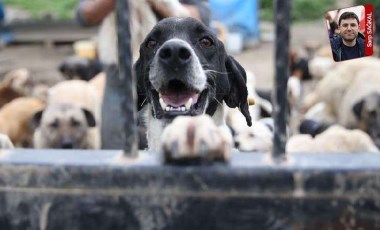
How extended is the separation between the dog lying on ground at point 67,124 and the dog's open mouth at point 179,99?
362cm

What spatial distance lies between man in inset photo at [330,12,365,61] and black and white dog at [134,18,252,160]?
994mm

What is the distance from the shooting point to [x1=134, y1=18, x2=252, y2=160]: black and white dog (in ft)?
9.55

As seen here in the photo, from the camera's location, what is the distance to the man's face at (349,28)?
1.69 m

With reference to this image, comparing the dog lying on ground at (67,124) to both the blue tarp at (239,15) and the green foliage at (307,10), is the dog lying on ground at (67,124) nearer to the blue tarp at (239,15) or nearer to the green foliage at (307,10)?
the blue tarp at (239,15)

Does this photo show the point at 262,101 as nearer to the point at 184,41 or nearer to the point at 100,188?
the point at 184,41

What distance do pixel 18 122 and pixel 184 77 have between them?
4.68 m

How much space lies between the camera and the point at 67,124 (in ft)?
22.0

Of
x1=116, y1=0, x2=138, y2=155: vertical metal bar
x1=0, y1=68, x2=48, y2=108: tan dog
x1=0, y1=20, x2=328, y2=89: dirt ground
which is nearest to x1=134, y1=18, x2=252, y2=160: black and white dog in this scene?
x1=116, y1=0, x2=138, y2=155: vertical metal bar

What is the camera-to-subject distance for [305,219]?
134cm

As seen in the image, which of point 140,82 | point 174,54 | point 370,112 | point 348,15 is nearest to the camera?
point 348,15

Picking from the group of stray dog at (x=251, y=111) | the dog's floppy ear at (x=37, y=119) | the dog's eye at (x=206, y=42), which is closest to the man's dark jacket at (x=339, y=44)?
the dog's eye at (x=206, y=42)

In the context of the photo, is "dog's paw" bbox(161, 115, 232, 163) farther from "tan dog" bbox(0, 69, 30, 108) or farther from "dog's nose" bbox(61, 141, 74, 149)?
"tan dog" bbox(0, 69, 30, 108)

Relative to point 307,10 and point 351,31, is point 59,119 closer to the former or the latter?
A: point 351,31

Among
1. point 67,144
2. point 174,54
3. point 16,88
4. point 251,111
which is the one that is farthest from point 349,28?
point 16,88
